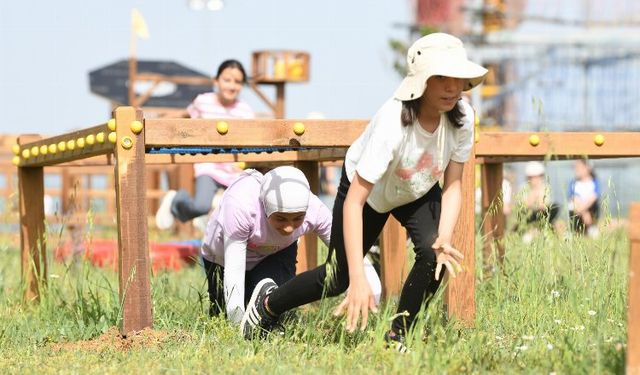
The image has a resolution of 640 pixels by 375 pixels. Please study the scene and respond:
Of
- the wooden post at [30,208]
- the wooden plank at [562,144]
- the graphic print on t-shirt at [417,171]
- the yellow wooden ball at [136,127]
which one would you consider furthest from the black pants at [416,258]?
the wooden post at [30,208]

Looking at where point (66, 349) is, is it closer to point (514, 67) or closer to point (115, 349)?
point (115, 349)

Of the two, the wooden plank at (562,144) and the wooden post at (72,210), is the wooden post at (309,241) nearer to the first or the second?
the wooden plank at (562,144)

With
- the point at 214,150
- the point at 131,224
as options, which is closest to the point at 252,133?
the point at 131,224

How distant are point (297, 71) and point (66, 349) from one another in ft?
36.8

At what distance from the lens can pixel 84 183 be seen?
58.7 ft

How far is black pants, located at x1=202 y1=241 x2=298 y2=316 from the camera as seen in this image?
15.1ft

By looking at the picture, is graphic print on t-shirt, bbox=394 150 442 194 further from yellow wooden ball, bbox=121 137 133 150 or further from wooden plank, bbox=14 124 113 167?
wooden plank, bbox=14 124 113 167

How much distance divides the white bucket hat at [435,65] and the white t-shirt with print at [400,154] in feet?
0.31

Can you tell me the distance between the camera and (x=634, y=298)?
2756 mm

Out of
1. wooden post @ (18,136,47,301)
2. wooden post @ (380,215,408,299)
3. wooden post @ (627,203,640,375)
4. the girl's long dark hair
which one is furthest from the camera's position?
wooden post @ (18,136,47,301)

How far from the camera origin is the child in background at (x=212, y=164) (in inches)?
273

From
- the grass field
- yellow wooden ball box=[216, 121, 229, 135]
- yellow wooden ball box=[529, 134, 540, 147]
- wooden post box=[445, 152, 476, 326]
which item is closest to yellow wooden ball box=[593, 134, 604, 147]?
yellow wooden ball box=[529, 134, 540, 147]

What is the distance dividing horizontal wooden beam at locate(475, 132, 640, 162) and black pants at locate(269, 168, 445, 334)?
3.13 feet

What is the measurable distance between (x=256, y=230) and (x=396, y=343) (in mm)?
1037
